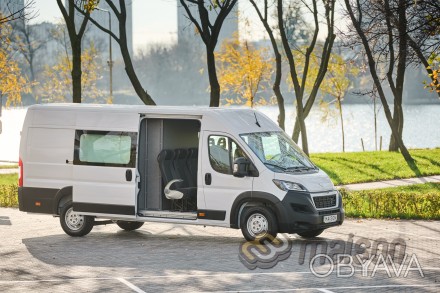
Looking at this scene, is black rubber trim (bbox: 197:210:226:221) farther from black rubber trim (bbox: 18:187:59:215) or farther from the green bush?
the green bush

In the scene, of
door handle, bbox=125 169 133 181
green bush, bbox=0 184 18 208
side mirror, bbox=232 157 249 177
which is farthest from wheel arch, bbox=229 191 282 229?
green bush, bbox=0 184 18 208

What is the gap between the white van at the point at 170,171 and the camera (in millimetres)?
15992

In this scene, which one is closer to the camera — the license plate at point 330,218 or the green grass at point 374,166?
the license plate at point 330,218

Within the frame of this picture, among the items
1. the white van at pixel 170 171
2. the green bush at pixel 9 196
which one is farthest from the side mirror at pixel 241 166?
the green bush at pixel 9 196

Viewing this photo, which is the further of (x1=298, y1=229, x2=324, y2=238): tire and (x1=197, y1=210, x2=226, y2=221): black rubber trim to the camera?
(x1=298, y1=229, x2=324, y2=238): tire

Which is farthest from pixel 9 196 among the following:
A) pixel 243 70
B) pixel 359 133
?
pixel 359 133

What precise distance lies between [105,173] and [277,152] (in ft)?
9.81

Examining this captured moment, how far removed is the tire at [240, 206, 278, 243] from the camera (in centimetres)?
1591

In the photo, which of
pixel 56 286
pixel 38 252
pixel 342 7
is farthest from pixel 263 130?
pixel 342 7

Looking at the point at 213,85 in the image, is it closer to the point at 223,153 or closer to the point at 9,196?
the point at 9,196

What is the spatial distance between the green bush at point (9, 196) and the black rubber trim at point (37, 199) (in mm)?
6356

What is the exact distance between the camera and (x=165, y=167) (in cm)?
1728

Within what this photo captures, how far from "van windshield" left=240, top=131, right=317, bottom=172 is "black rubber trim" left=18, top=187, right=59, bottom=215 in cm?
372

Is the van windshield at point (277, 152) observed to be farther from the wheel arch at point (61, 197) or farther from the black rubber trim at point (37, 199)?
the black rubber trim at point (37, 199)
